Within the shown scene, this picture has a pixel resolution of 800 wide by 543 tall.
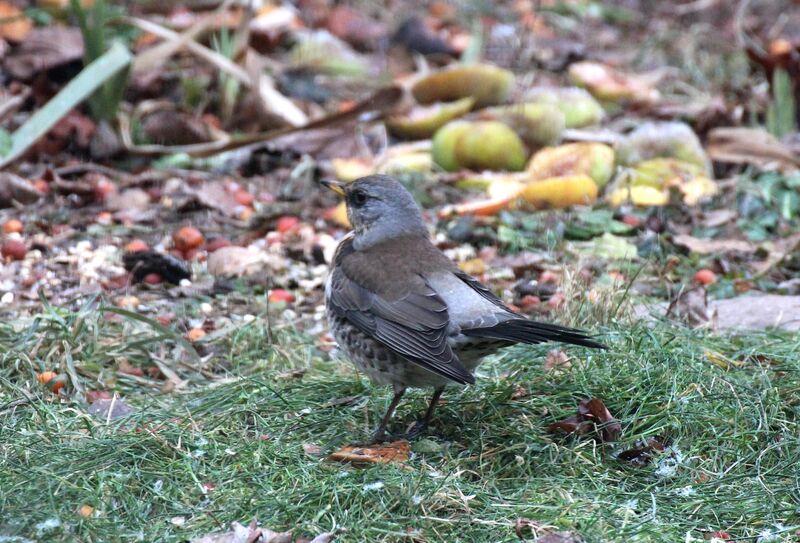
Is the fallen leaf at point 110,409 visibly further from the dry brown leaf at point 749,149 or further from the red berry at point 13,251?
the dry brown leaf at point 749,149

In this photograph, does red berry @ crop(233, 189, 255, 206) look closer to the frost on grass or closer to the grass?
the grass

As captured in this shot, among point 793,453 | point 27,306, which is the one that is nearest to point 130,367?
point 27,306

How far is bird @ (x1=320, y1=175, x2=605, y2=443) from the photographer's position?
385 centimetres

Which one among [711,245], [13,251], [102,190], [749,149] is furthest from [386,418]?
[749,149]

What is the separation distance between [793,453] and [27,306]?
363 cm

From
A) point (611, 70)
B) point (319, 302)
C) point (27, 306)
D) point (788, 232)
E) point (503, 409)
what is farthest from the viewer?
point (611, 70)

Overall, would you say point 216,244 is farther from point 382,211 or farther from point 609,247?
point 609,247

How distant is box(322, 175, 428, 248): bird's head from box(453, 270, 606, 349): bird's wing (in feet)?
2.53

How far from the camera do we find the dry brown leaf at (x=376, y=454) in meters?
3.77

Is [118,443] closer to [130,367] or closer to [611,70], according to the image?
[130,367]

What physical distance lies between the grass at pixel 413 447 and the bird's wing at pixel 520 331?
415 millimetres

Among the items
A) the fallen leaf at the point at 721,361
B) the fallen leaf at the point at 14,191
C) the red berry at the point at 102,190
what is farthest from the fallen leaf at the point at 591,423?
the fallen leaf at the point at 14,191

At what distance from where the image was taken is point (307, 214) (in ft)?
22.9

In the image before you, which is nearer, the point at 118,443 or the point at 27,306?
the point at 118,443
